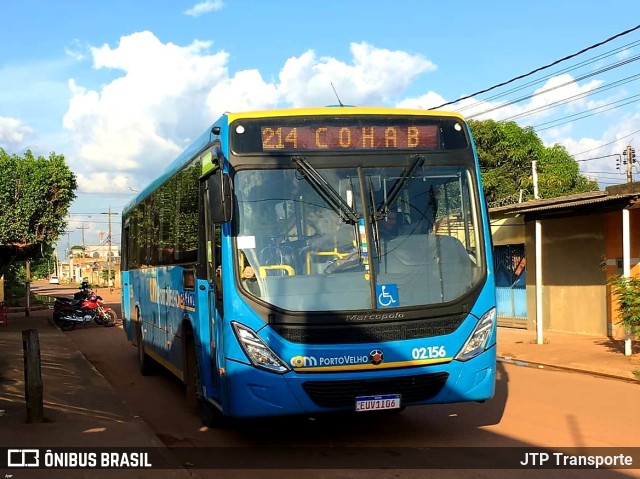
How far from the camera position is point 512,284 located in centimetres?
1997

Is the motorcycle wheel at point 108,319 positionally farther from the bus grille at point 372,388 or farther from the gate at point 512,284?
the bus grille at point 372,388

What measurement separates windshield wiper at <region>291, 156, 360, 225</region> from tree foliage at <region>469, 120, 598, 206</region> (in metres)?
31.4

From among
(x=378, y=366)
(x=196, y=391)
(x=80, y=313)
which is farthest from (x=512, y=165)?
(x=378, y=366)

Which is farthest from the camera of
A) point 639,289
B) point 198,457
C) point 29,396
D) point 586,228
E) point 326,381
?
point 586,228

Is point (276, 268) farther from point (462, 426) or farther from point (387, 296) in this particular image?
point (462, 426)

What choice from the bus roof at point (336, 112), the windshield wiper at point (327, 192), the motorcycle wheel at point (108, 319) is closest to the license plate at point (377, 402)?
the windshield wiper at point (327, 192)

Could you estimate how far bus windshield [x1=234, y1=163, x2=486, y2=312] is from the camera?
6.15 metres

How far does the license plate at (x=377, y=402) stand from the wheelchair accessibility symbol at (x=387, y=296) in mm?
785

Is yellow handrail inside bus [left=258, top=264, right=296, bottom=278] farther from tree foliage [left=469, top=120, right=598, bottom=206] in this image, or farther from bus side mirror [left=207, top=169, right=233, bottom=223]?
tree foliage [left=469, top=120, right=598, bottom=206]

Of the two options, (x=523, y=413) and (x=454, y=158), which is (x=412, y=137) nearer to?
(x=454, y=158)

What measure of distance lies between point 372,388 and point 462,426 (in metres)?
1.90

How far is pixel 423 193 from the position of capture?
260 inches

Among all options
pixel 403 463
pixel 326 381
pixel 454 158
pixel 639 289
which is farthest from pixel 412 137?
pixel 639 289

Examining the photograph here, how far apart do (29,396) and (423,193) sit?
483 cm
